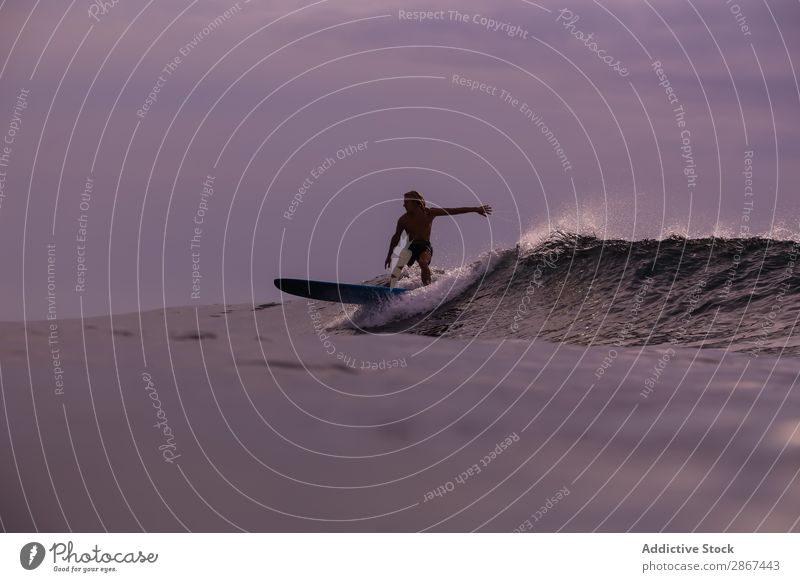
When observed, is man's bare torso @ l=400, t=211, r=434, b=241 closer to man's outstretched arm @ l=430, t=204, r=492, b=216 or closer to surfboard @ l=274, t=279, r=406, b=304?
man's outstretched arm @ l=430, t=204, r=492, b=216

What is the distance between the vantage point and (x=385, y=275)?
24.2 m

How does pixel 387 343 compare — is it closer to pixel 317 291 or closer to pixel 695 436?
pixel 317 291

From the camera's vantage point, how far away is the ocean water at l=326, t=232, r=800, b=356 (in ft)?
56.5

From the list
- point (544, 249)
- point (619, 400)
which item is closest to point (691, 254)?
point (544, 249)

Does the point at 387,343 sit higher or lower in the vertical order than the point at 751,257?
lower

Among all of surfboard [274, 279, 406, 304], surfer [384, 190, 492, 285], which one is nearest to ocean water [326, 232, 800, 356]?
surfboard [274, 279, 406, 304]

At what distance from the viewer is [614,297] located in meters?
20.0

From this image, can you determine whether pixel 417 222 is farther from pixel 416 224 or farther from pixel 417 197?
pixel 417 197

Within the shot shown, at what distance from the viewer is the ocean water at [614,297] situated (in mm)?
17234

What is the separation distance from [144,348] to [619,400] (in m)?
8.45

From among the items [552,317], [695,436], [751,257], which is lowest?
[695,436]
